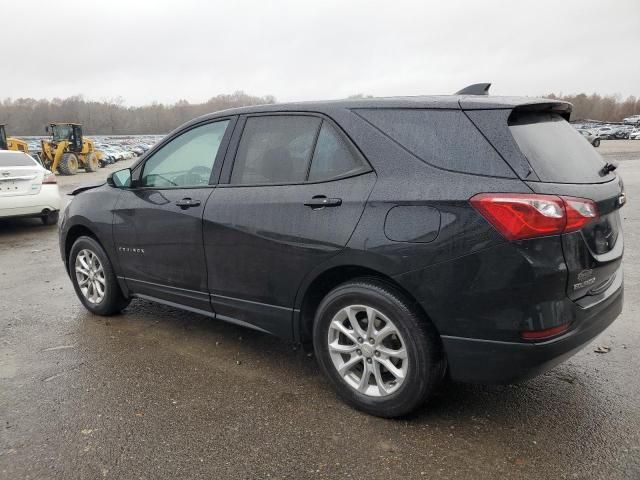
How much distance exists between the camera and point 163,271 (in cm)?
394

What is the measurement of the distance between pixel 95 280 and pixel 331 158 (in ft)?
8.93

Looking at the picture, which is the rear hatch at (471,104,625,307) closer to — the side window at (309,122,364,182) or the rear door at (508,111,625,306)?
the rear door at (508,111,625,306)

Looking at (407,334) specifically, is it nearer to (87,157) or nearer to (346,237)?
(346,237)

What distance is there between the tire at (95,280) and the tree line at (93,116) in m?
115

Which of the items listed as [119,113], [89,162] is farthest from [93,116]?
[89,162]

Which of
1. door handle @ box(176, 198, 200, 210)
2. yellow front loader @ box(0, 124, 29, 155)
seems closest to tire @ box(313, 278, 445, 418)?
door handle @ box(176, 198, 200, 210)

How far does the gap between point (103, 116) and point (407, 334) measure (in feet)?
448

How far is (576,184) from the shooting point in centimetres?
255

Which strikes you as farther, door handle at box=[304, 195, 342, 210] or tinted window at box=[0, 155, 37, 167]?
tinted window at box=[0, 155, 37, 167]

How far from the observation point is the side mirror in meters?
4.25

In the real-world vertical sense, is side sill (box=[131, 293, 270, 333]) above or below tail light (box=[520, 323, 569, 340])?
below

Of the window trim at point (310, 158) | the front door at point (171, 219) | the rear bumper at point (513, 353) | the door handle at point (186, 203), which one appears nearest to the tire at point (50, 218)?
the front door at point (171, 219)

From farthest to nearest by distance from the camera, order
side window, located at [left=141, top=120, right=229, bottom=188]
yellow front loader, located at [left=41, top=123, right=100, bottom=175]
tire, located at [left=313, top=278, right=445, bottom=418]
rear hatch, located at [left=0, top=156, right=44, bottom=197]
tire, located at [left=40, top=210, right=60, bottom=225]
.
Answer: yellow front loader, located at [left=41, top=123, right=100, bottom=175], tire, located at [left=40, top=210, right=60, bottom=225], rear hatch, located at [left=0, top=156, right=44, bottom=197], side window, located at [left=141, top=120, right=229, bottom=188], tire, located at [left=313, top=278, right=445, bottom=418]

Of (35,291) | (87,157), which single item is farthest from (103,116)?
(35,291)
